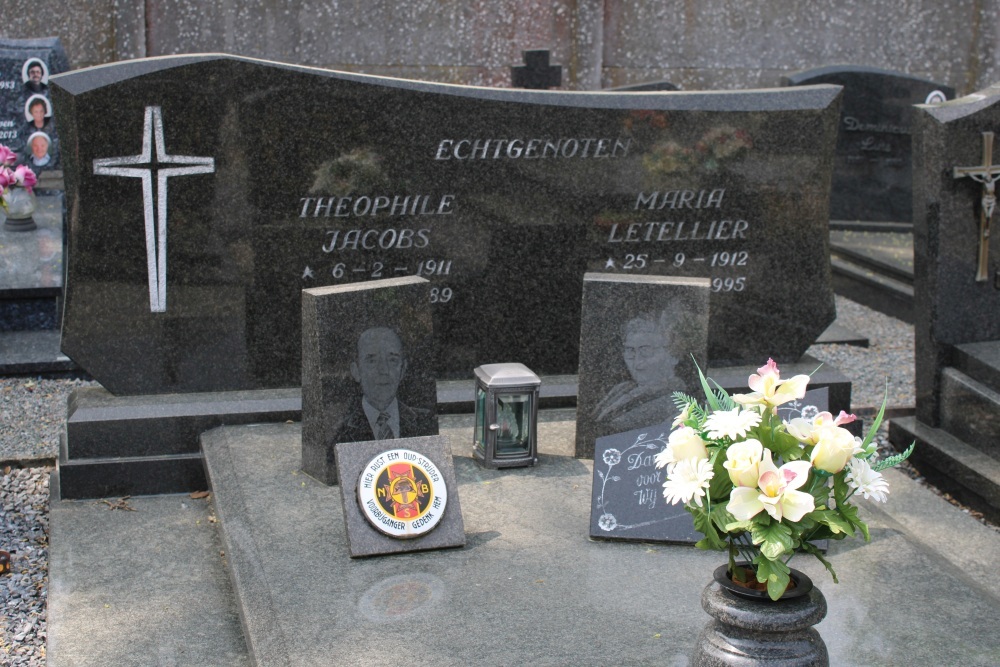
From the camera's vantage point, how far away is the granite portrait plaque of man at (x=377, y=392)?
4766 mm

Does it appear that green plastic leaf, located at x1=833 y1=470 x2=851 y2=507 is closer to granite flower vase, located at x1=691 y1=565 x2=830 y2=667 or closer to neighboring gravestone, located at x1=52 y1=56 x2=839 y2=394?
granite flower vase, located at x1=691 y1=565 x2=830 y2=667

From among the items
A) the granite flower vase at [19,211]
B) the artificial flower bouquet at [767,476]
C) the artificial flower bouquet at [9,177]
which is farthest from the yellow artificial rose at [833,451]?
the granite flower vase at [19,211]

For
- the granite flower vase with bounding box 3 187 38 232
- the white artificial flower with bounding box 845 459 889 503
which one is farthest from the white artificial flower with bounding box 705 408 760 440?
the granite flower vase with bounding box 3 187 38 232

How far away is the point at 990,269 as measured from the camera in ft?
19.9

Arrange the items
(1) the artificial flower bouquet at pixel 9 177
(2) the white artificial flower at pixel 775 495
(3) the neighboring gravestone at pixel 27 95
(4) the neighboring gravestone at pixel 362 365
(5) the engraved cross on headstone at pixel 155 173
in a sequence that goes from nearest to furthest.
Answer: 1. (2) the white artificial flower at pixel 775 495
2. (4) the neighboring gravestone at pixel 362 365
3. (5) the engraved cross on headstone at pixel 155 173
4. (1) the artificial flower bouquet at pixel 9 177
5. (3) the neighboring gravestone at pixel 27 95

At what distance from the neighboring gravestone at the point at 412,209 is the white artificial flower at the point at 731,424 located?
3192 mm

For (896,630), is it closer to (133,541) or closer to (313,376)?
(313,376)

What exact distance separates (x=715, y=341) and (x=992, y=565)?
1.85 meters

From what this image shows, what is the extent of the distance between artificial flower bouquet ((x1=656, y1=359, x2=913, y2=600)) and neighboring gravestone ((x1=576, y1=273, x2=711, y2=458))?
204 centimetres

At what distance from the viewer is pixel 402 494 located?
4.20 meters

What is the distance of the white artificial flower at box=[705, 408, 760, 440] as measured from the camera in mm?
2729

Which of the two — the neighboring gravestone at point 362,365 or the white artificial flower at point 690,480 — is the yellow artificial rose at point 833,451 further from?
the neighboring gravestone at point 362,365

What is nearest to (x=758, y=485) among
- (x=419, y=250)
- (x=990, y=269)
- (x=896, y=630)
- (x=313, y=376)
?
(x=896, y=630)

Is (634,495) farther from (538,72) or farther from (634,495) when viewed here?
(538,72)
